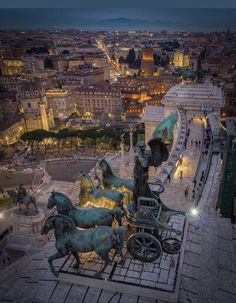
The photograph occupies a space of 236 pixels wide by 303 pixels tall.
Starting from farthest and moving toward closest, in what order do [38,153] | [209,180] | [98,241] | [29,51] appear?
[29,51] < [38,153] < [209,180] < [98,241]

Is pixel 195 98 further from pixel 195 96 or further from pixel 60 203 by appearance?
pixel 60 203

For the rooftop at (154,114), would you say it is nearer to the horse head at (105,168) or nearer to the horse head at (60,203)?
the horse head at (105,168)

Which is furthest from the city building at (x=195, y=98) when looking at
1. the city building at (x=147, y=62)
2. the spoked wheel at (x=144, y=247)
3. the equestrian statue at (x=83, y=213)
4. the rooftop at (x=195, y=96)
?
the city building at (x=147, y=62)

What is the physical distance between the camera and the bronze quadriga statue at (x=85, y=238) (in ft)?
45.2

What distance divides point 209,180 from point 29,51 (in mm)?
167096

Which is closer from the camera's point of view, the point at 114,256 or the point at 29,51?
the point at 114,256

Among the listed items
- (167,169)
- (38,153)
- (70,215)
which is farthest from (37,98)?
(70,215)

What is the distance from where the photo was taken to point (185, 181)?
24.5 m

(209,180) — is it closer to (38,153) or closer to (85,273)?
(85,273)

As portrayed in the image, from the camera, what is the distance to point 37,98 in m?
71.1

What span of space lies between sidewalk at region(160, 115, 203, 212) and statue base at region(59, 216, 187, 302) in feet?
19.5

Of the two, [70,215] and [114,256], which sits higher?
[70,215]

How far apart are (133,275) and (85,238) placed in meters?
2.51

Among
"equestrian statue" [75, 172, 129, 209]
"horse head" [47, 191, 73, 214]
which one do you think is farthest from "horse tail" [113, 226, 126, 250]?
"equestrian statue" [75, 172, 129, 209]
